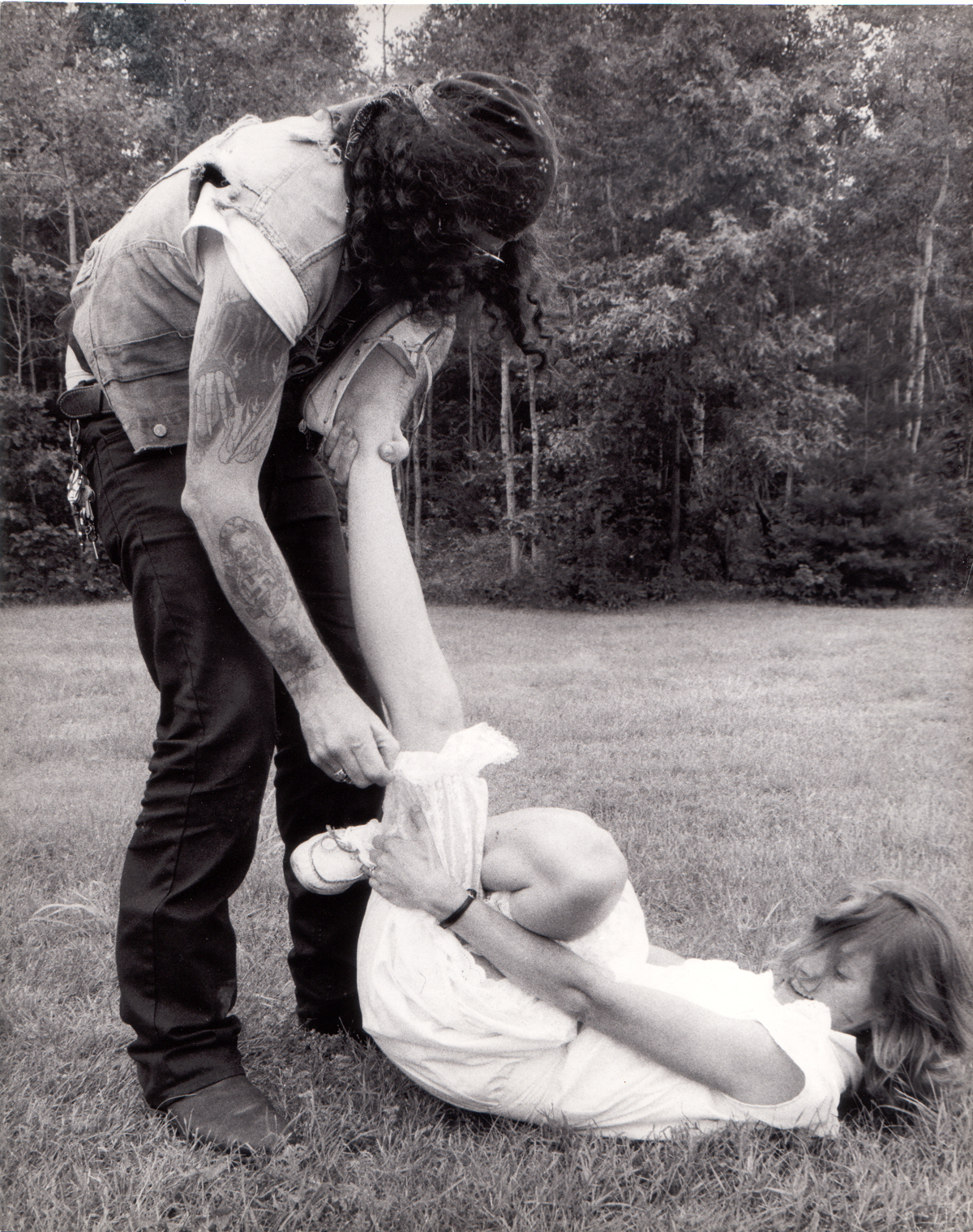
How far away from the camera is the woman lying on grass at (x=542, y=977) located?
1.70 meters

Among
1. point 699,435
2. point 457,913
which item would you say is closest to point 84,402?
point 457,913

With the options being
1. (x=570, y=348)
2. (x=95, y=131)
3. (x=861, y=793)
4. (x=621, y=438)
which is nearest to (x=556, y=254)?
(x=570, y=348)

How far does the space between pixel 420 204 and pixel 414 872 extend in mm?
1114

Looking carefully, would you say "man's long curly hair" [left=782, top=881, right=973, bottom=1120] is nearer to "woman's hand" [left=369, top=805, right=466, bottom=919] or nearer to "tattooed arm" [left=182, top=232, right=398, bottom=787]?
"woman's hand" [left=369, top=805, right=466, bottom=919]

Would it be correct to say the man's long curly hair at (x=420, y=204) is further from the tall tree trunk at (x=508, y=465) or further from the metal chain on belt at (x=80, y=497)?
the tall tree trunk at (x=508, y=465)

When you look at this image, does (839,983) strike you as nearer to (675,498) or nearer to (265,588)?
(265,588)

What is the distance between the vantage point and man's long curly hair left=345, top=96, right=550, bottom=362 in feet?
5.15

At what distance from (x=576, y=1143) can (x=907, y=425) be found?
15.4 metres

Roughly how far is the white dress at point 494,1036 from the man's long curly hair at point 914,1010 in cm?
11

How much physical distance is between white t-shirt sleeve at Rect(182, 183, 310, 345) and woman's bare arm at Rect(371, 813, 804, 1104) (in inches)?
37.1

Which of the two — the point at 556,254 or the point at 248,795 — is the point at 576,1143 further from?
the point at 556,254

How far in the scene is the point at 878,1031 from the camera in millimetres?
1870

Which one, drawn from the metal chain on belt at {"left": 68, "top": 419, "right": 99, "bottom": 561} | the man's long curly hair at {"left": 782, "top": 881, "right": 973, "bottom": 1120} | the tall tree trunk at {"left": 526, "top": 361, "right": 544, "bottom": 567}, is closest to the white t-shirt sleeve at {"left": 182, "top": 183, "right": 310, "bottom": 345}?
the metal chain on belt at {"left": 68, "top": 419, "right": 99, "bottom": 561}

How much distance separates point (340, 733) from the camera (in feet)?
5.20
